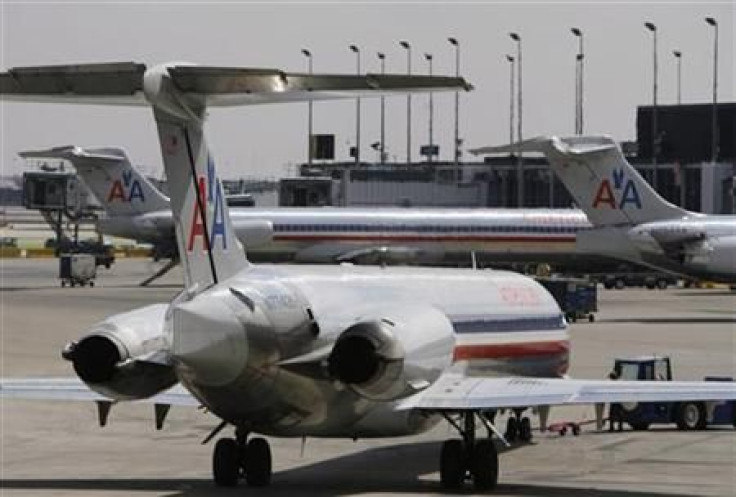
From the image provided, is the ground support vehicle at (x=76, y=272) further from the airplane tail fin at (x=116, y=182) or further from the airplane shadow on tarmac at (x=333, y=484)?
the airplane shadow on tarmac at (x=333, y=484)

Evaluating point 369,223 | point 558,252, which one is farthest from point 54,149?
point 558,252

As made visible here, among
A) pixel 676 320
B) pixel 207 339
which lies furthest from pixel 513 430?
pixel 676 320

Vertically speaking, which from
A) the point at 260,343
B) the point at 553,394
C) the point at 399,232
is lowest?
the point at 399,232

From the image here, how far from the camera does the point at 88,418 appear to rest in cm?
3438

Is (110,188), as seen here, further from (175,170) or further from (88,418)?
(175,170)

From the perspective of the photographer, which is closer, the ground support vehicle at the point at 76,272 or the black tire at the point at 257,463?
the black tire at the point at 257,463

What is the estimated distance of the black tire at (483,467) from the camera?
76.8 ft

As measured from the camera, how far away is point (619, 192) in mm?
65062

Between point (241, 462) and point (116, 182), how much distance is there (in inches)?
2375

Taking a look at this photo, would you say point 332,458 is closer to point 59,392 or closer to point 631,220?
point 59,392

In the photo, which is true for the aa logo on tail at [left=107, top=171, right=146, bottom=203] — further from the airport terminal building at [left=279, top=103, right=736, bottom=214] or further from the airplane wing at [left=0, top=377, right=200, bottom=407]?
the airplane wing at [left=0, top=377, right=200, bottom=407]

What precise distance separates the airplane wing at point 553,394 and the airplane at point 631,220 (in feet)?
135

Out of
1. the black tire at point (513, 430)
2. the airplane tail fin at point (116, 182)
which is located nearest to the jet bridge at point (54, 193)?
the airplane tail fin at point (116, 182)

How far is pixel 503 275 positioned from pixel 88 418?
32.2 ft
